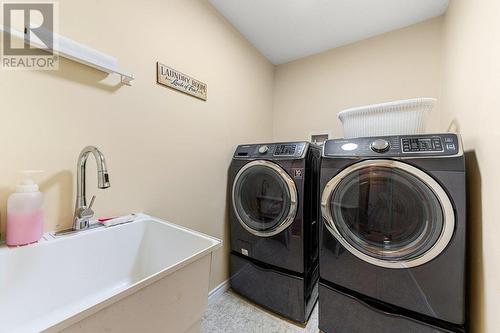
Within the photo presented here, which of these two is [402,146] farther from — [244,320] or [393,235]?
[244,320]

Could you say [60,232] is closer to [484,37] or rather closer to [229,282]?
[229,282]

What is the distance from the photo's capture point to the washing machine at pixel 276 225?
53.6 inches

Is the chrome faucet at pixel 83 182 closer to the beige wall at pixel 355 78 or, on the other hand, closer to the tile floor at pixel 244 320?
the tile floor at pixel 244 320

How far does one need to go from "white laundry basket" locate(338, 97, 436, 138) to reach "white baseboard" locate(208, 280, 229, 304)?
1561 mm

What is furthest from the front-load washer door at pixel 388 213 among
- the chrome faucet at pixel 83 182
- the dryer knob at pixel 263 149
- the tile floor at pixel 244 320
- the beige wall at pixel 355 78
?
the chrome faucet at pixel 83 182

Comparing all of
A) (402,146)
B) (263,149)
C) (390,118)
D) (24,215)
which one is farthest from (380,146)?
(24,215)

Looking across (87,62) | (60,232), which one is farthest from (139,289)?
(87,62)

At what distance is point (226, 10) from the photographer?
64.7 inches

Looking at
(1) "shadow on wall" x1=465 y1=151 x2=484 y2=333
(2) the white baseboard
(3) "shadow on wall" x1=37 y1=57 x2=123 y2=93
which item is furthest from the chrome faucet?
(1) "shadow on wall" x1=465 y1=151 x2=484 y2=333

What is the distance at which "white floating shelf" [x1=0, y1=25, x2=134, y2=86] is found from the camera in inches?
30.1

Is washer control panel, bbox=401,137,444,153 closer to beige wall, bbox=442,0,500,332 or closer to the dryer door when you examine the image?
beige wall, bbox=442,0,500,332

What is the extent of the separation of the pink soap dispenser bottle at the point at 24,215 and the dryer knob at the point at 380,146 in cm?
152

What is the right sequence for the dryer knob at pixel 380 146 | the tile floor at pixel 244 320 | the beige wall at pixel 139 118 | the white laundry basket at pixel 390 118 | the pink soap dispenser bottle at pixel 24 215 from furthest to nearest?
1. the tile floor at pixel 244 320
2. the white laundry basket at pixel 390 118
3. the dryer knob at pixel 380 146
4. the beige wall at pixel 139 118
5. the pink soap dispenser bottle at pixel 24 215

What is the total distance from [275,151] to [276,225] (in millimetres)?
532
